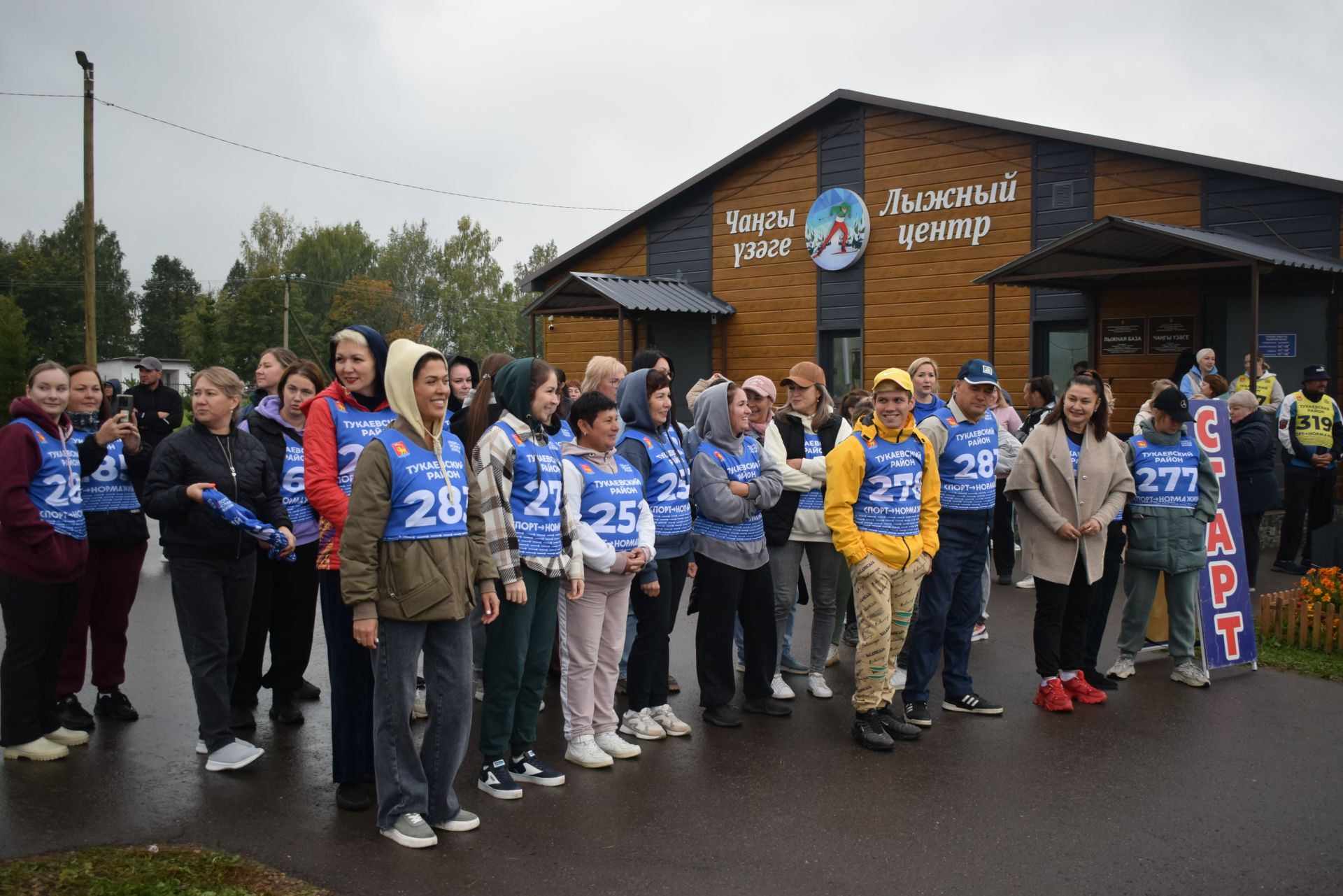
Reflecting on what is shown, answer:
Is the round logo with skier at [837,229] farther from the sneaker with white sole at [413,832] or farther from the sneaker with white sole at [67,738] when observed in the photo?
the sneaker with white sole at [413,832]

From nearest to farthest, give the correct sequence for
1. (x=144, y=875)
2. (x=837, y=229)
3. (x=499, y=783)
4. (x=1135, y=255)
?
1. (x=144, y=875)
2. (x=499, y=783)
3. (x=1135, y=255)
4. (x=837, y=229)

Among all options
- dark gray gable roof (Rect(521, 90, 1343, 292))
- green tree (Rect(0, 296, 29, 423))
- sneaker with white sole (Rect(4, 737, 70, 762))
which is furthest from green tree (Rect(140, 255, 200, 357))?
sneaker with white sole (Rect(4, 737, 70, 762))

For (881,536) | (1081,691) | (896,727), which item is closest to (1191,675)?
(1081,691)

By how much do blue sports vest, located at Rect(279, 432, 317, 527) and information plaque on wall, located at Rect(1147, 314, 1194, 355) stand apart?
40.9 ft

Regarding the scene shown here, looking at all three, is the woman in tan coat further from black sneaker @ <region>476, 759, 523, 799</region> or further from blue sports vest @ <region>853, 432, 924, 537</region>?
black sneaker @ <region>476, 759, 523, 799</region>

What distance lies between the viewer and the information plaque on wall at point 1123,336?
15398 millimetres

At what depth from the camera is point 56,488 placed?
568 centimetres

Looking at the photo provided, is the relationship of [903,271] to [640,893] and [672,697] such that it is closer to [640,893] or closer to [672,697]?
[672,697]

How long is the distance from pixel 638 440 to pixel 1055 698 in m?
3.02

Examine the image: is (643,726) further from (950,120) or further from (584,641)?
(950,120)

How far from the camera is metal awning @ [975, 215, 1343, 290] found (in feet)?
40.9

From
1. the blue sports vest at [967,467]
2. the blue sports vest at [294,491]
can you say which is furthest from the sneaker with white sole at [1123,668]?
the blue sports vest at [294,491]

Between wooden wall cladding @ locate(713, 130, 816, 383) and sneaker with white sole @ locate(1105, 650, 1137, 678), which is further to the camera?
wooden wall cladding @ locate(713, 130, 816, 383)

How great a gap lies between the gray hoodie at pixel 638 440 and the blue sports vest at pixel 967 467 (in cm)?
160
